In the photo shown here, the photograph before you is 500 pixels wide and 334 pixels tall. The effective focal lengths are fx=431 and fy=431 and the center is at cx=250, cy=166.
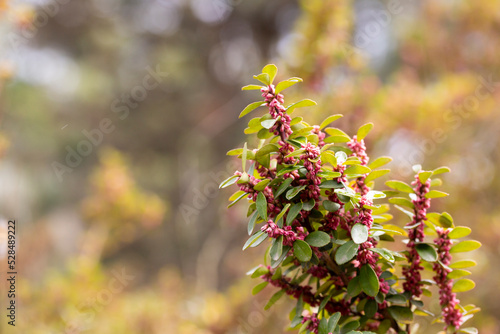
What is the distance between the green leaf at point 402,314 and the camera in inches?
24.3

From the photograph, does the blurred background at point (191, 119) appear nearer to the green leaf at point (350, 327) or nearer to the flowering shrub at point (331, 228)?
the flowering shrub at point (331, 228)

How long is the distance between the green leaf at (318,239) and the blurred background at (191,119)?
1.10 metres

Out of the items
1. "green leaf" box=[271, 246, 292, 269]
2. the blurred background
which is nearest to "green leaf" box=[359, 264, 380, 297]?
"green leaf" box=[271, 246, 292, 269]

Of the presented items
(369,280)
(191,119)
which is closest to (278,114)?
(369,280)

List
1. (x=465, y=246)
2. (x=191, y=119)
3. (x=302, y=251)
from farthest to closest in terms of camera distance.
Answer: (x=191, y=119) < (x=465, y=246) < (x=302, y=251)

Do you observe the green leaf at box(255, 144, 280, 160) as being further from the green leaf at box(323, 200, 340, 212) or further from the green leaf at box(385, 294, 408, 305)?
the green leaf at box(385, 294, 408, 305)

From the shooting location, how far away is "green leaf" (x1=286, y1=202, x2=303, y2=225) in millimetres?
563

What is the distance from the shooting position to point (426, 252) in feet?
2.03

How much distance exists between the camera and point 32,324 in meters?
1.95

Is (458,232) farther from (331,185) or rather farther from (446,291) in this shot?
(331,185)

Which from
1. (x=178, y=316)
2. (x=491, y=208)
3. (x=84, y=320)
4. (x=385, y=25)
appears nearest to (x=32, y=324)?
(x=84, y=320)

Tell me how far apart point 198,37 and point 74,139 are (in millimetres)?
1766

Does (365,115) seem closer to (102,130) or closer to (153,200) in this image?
(153,200)

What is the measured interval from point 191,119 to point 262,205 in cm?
420
